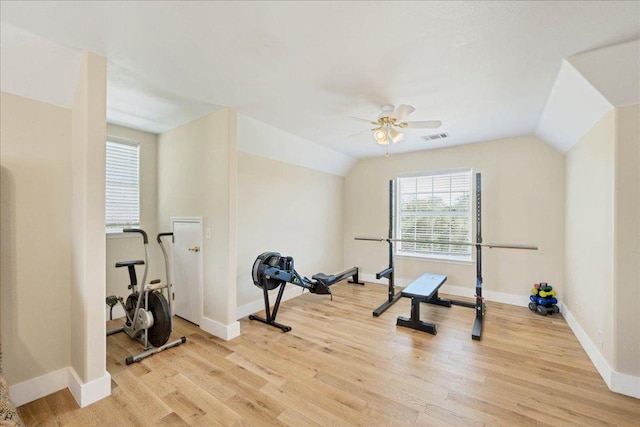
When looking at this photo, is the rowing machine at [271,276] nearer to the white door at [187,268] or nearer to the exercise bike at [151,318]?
the white door at [187,268]

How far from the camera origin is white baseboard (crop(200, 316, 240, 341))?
3051 millimetres

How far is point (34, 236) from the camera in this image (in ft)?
6.93

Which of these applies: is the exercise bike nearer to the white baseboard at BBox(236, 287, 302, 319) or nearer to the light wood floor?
the light wood floor

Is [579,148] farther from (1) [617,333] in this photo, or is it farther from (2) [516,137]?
(1) [617,333]

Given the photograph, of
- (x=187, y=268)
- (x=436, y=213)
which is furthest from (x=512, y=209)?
(x=187, y=268)

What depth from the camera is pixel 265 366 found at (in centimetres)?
252

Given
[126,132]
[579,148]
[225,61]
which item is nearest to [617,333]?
[579,148]

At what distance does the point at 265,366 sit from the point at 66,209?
88.5 inches

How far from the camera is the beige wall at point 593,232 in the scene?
230 cm

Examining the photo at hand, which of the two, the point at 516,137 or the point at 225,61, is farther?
the point at 516,137

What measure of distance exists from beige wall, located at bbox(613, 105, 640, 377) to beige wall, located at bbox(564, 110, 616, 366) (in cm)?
5

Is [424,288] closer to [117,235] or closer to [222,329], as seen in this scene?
[222,329]

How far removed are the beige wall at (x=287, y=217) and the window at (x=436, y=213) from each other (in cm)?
142

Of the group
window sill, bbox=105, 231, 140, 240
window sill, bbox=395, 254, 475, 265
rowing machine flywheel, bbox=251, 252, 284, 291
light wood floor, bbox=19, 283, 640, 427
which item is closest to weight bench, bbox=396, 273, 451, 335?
light wood floor, bbox=19, 283, 640, 427
